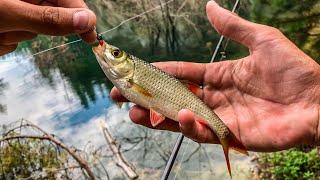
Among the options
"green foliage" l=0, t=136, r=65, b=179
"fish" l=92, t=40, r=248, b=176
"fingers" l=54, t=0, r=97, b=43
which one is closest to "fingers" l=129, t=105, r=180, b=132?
"fish" l=92, t=40, r=248, b=176

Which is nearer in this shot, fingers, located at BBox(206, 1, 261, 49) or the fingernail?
the fingernail

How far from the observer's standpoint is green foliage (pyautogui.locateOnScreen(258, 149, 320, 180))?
8.27 metres

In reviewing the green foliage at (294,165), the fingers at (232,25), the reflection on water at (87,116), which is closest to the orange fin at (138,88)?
the fingers at (232,25)

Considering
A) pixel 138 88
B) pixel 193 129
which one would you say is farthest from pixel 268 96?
pixel 138 88

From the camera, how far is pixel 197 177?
9.45 m

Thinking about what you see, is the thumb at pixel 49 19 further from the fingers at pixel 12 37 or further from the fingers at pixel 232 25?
the fingers at pixel 232 25

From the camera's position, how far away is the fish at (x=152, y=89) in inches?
142

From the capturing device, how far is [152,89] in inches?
143

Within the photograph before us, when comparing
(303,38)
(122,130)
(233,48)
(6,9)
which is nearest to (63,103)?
(122,130)

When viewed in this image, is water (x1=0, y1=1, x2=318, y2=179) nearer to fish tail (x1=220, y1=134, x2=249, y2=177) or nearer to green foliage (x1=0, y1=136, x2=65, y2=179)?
green foliage (x1=0, y1=136, x2=65, y2=179)

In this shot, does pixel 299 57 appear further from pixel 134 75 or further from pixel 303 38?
pixel 303 38

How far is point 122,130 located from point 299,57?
7977mm

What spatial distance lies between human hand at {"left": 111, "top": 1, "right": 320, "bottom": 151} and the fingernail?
3.54 feet

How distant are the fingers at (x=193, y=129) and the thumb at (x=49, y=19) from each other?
0.89 metres
